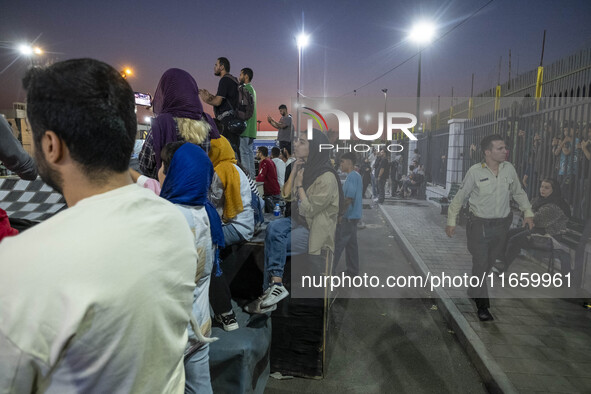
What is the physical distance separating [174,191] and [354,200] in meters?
4.08

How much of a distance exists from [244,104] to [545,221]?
513cm

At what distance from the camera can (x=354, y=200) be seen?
19.8 ft

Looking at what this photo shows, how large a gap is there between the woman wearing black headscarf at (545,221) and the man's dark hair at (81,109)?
6334mm

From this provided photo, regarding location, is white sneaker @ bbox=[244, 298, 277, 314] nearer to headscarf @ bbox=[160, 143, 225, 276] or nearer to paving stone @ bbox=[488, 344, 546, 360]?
headscarf @ bbox=[160, 143, 225, 276]

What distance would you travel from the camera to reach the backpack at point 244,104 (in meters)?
5.32

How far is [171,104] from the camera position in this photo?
10.4 ft

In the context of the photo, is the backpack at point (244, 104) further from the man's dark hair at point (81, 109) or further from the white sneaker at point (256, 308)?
the man's dark hair at point (81, 109)

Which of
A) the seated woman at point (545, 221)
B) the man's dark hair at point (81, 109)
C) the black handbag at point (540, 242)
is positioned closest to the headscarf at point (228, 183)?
the man's dark hair at point (81, 109)

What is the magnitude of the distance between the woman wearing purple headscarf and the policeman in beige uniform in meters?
3.63

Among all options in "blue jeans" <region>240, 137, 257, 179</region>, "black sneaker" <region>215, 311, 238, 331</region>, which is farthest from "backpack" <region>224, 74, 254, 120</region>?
"black sneaker" <region>215, 311, 238, 331</region>

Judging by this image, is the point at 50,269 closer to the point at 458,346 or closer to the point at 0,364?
the point at 0,364

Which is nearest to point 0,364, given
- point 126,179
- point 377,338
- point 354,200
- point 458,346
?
point 126,179

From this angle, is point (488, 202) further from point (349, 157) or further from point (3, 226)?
point (3, 226)

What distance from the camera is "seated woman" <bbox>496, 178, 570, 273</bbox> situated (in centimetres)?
595
